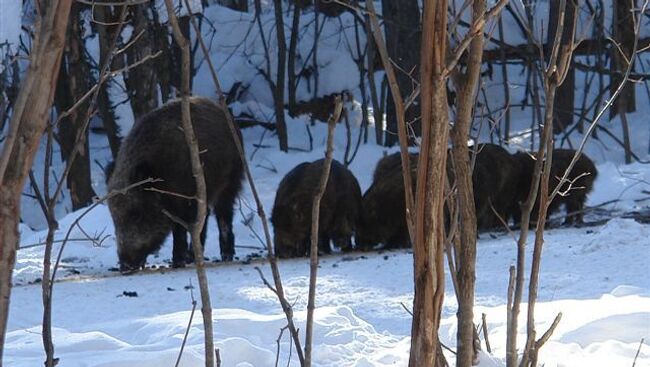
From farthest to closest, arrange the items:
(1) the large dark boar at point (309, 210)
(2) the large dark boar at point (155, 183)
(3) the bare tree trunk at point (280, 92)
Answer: (3) the bare tree trunk at point (280, 92) < (1) the large dark boar at point (309, 210) < (2) the large dark boar at point (155, 183)

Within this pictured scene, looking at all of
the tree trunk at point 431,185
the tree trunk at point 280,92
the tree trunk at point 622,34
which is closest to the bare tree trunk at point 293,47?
the tree trunk at point 280,92

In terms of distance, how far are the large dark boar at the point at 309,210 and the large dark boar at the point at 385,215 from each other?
0.10m

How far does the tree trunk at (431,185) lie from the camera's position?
2324 millimetres

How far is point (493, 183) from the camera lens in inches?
366

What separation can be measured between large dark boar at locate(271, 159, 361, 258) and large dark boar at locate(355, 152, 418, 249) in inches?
3.8

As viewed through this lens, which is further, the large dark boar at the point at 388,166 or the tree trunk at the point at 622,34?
the tree trunk at the point at 622,34

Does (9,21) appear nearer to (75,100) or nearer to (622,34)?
(75,100)

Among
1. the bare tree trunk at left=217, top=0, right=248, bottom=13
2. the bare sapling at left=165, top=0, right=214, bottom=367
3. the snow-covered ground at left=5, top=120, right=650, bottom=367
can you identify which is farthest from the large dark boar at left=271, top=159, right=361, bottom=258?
the bare tree trunk at left=217, top=0, right=248, bottom=13

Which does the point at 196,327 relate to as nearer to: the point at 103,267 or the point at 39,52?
the point at 39,52

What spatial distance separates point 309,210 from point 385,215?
63 cm

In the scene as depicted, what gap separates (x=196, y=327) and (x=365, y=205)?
4089mm

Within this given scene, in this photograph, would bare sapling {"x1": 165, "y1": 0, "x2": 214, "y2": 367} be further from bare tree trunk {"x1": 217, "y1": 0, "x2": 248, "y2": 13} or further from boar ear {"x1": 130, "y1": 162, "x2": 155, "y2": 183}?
bare tree trunk {"x1": 217, "y1": 0, "x2": 248, "y2": 13}

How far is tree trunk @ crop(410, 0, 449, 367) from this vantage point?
2.32 meters

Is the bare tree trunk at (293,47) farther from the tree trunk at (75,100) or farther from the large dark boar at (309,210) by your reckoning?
the large dark boar at (309,210)
